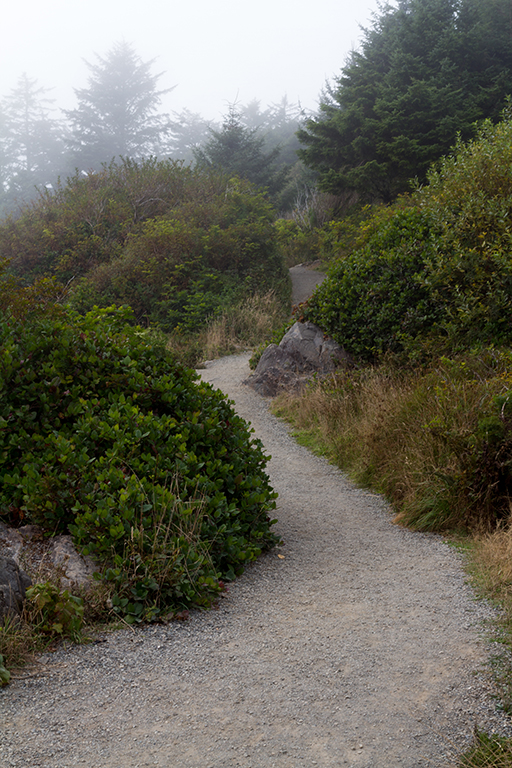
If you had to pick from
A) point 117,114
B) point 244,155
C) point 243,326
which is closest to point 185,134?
point 117,114

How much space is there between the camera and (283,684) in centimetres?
263

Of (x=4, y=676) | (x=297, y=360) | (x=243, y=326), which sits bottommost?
(x=4, y=676)

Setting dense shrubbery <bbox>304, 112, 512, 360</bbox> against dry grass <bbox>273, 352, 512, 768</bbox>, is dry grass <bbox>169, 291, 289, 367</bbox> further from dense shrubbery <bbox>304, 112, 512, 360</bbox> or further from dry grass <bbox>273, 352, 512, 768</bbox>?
dry grass <bbox>273, 352, 512, 768</bbox>

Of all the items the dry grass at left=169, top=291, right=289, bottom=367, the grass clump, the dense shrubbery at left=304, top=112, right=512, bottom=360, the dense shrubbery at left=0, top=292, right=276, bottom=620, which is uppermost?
the dense shrubbery at left=304, top=112, right=512, bottom=360

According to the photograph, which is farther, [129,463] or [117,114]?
[117,114]

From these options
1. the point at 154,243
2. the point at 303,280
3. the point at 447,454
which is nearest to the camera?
the point at 447,454

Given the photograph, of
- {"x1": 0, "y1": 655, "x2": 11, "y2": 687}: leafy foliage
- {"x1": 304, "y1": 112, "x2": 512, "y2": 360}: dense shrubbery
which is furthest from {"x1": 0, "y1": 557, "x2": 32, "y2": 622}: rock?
{"x1": 304, "y1": 112, "x2": 512, "y2": 360}: dense shrubbery

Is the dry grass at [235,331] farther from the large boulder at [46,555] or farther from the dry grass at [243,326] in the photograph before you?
the large boulder at [46,555]

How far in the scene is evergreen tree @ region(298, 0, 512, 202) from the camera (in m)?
17.4

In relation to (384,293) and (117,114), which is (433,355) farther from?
(117,114)

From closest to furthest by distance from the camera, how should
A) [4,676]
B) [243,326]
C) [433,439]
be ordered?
[4,676] → [433,439] → [243,326]

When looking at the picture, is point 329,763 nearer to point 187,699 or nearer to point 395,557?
point 187,699

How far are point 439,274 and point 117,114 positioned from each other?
43.8m

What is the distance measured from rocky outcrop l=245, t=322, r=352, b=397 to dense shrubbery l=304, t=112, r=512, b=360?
0.21 metres
